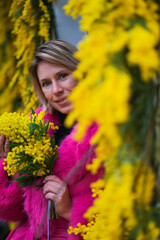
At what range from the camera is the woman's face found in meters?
1.38

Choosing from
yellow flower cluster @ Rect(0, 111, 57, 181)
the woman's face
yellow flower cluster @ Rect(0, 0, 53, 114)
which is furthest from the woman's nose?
yellow flower cluster @ Rect(0, 0, 53, 114)

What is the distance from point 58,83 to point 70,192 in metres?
0.53

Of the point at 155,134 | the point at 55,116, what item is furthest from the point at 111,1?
the point at 55,116

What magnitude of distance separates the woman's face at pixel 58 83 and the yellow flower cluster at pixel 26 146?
22 centimetres

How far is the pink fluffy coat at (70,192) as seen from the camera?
1.20 metres

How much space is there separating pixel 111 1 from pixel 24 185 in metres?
0.91

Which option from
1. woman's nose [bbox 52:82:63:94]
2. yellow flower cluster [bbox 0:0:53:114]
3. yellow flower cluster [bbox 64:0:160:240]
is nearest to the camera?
yellow flower cluster [bbox 64:0:160:240]

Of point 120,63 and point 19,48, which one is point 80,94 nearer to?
point 120,63

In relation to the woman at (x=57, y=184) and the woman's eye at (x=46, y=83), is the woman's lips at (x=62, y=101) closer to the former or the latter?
the woman at (x=57, y=184)

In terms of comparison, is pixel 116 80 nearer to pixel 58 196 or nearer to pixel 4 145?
pixel 58 196

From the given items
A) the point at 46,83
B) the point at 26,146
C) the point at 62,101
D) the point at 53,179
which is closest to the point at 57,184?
the point at 53,179

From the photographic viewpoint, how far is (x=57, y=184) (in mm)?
1195

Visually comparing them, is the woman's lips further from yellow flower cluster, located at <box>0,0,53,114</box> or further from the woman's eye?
yellow flower cluster, located at <box>0,0,53,114</box>

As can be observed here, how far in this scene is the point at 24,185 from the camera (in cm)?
126
